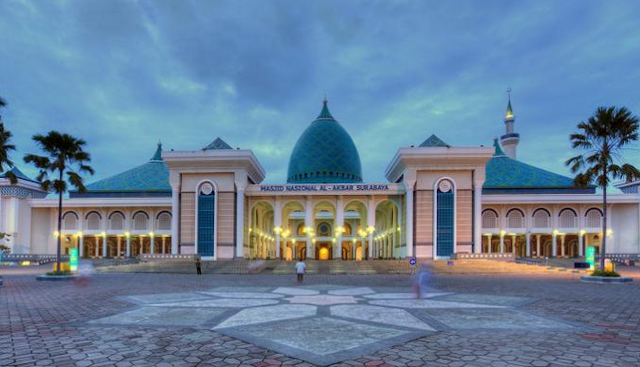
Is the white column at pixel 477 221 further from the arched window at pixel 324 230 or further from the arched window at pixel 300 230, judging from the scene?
the arched window at pixel 300 230

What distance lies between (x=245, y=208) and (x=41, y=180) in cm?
2391

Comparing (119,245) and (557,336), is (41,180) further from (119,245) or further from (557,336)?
(119,245)

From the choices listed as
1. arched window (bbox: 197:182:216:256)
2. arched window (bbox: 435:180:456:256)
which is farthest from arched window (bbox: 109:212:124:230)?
arched window (bbox: 435:180:456:256)

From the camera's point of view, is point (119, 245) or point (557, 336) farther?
point (119, 245)

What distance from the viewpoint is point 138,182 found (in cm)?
6612

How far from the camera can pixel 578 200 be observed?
5306 cm

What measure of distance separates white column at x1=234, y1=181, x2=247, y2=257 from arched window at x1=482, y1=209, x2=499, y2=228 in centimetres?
3210

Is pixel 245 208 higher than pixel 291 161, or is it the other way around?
pixel 291 161

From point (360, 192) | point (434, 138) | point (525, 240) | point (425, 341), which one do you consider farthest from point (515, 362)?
point (525, 240)

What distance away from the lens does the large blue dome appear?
6825cm

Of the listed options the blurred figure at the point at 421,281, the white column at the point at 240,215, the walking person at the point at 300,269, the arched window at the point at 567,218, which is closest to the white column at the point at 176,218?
the white column at the point at 240,215

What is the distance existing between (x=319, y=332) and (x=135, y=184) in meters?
64.1

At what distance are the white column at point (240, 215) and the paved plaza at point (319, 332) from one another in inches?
1248

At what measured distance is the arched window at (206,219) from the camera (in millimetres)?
45688
